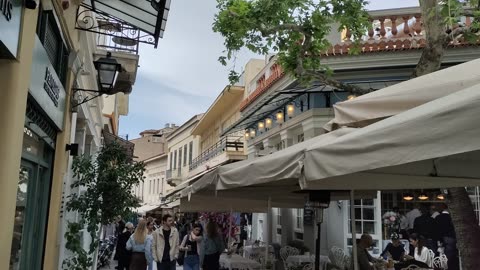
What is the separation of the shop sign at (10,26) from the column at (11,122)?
0.43 ft

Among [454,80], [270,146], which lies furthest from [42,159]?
[270,146]

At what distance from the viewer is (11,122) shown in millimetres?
3926

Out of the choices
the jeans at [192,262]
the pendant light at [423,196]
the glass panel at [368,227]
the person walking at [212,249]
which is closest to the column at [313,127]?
the glass panel at [368,227]

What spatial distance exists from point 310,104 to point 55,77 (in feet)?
26.8

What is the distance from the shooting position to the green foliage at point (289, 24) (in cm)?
865

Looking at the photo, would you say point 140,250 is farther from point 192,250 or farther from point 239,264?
point 239,264

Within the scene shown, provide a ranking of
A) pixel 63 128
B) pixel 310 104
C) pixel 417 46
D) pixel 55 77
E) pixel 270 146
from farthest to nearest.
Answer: pixel 270 146
pixel 310 104
pixel 417 46
pixel 63 128
pixel 55 77

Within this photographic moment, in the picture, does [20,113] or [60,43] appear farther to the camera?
[60,43]

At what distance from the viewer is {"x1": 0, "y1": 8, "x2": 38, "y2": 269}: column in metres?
3.86

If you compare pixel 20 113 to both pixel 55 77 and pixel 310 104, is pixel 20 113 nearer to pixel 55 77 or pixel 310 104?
pixel 55 77

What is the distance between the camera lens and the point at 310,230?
1362cm

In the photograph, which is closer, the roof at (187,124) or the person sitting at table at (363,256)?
the person sitting at table at (363,256)

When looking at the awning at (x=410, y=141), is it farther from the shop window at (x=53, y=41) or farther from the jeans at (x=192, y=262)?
the jeans at (x=192, y=262)

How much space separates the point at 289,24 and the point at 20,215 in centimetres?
→ 529
